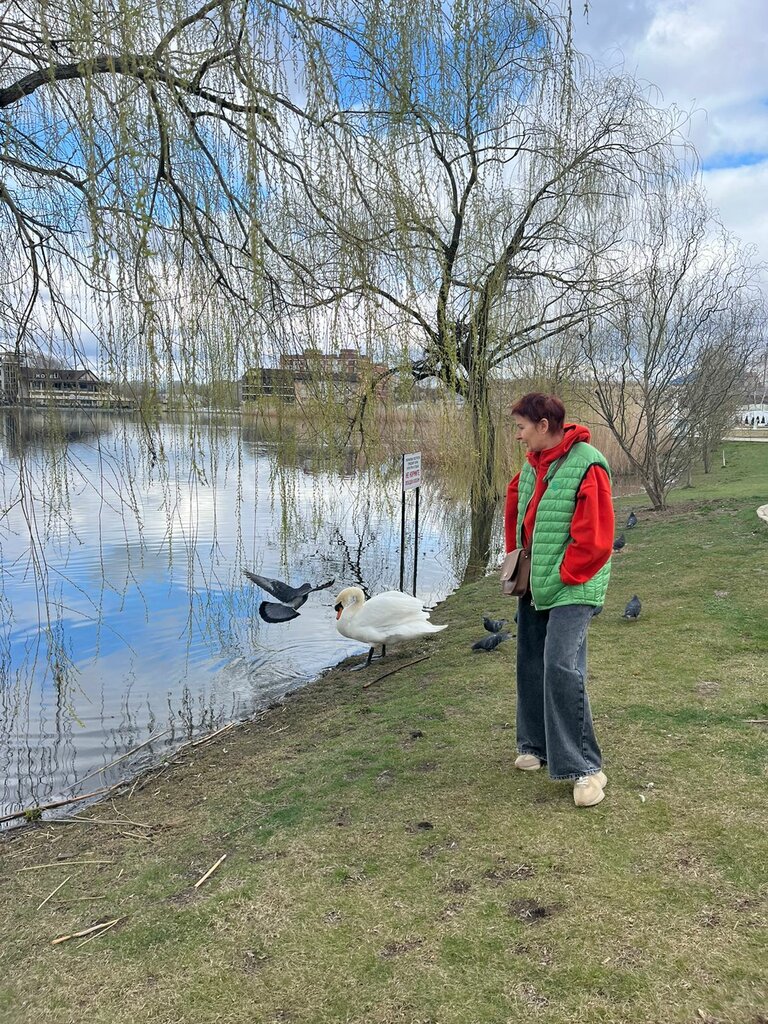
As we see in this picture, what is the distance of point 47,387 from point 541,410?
2.32m

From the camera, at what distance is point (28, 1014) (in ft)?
6.36

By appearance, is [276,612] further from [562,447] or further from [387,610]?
[562,447]

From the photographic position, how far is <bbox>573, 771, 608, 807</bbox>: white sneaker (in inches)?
100

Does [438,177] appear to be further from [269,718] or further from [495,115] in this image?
[269,718]

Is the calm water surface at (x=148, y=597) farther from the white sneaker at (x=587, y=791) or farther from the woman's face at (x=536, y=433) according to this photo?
the white sneaker at (x=587, y=791)

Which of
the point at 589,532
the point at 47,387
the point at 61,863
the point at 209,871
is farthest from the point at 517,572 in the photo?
the point at 47,387

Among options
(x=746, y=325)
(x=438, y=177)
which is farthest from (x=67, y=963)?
(x=746, y=325)

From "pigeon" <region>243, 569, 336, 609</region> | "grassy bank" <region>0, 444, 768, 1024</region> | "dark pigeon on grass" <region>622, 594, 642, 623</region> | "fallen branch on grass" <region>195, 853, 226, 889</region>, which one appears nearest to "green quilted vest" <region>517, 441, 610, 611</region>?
"grassy bank" <region>0, 444, 768, 1024</region>

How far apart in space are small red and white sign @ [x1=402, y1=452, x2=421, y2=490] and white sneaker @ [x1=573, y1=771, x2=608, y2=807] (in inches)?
155

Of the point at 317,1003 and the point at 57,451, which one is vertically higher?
the point at 57,451

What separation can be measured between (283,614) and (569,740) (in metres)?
2.91

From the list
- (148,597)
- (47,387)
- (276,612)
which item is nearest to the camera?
(47,387)

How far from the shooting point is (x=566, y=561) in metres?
2.43

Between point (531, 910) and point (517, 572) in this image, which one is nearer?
point (531, 910)
